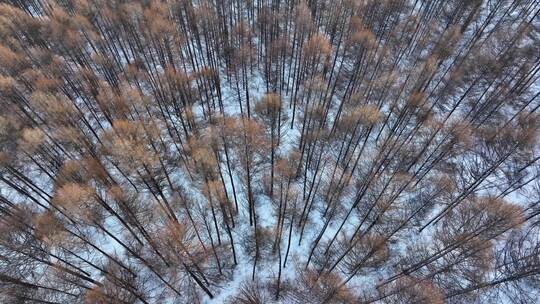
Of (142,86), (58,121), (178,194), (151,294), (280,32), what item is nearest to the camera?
(151,294)

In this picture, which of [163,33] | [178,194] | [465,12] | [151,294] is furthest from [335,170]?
[465,12]

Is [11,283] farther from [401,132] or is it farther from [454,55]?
[454,55]

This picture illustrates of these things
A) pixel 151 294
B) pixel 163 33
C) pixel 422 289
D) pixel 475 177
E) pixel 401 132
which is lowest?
pixel 422 289

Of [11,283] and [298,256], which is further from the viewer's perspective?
[298,256]

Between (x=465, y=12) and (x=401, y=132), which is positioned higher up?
(x=465, y=12)

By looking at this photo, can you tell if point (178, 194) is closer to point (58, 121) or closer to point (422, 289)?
point (58, 121)

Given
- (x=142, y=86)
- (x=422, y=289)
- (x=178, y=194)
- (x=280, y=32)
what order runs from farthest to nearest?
(x=280, y=32)
(x=142, y=86)
(x=178, y=194)
(x=422, y=289)
